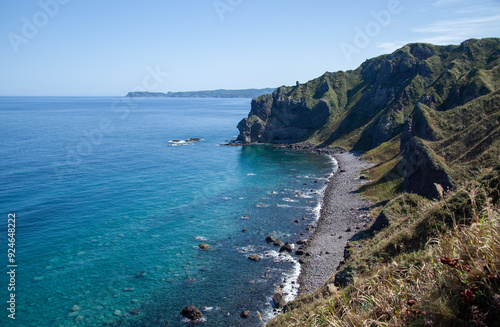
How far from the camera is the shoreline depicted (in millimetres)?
42934

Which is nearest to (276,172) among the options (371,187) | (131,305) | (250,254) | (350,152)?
(371,187)

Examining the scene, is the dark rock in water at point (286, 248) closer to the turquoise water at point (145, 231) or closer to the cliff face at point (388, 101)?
the turquoise water at point (145, 231)

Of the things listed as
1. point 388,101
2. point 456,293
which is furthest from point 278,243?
point 388,101

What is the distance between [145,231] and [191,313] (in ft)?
81.3

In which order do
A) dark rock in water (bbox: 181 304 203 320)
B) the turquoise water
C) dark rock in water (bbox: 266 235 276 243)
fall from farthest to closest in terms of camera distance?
dark rock in water (bbox: 266 235 276 243)
the turquoise water
dark rock in water (bbox: 181 304 203 320)

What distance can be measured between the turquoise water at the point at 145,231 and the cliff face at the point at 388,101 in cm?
3073

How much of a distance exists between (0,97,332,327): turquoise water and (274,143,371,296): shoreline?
218 cm

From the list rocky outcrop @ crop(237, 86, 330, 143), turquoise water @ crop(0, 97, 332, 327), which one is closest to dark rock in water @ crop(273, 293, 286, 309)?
turquoise water @ crop(0, 97, 332, 327)

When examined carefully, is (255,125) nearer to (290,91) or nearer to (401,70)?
(290,91)

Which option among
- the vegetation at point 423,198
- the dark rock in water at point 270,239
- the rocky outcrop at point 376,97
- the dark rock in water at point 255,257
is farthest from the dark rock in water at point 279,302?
the rocky outcrop at point 376,97

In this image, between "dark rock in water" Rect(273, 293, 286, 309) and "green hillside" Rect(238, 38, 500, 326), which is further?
"dark rock in water" Rect(273, 293, 286, 309)

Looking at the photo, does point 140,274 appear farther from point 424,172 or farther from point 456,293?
point 424,172

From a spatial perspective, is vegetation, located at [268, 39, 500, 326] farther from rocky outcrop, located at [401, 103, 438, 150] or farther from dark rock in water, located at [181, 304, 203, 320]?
dark rock in water, located at [181, 304, 203, 320]

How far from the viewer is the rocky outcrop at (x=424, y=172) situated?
51.0m
